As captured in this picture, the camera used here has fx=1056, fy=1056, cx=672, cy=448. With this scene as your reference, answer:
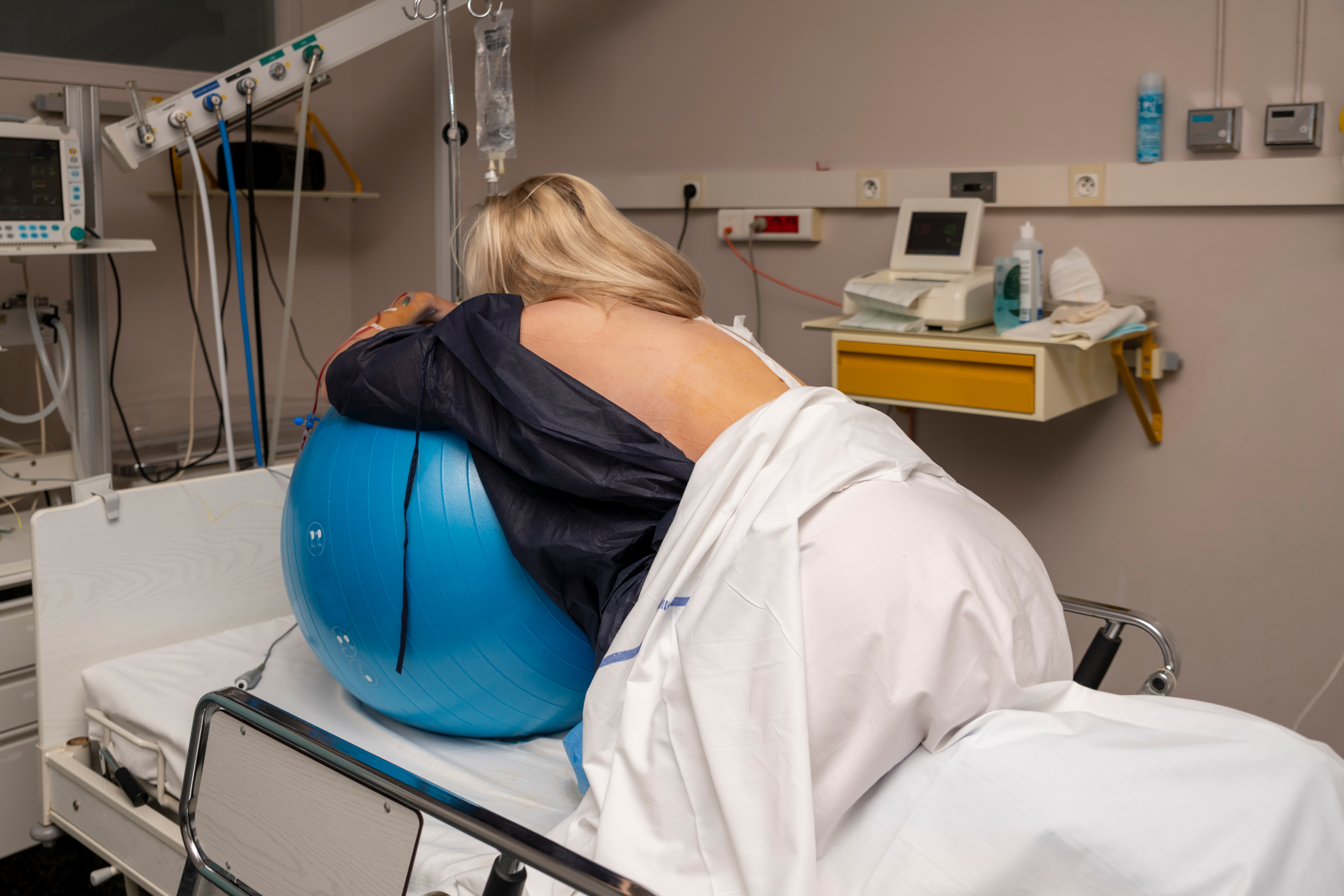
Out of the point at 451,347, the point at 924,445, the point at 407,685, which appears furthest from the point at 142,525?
the point at 924,445

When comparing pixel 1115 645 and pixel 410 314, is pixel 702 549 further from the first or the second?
pixel 410 314

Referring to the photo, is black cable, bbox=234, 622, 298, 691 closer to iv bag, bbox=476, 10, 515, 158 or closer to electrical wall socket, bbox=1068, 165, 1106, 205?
iv bag, bbox=476, 10, 515, 158

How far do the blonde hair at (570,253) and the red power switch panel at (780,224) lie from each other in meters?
1.28

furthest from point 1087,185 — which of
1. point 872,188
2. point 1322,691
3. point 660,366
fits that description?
point 660,366

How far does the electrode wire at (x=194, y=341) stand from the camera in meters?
2.87

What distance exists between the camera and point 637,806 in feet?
3.90

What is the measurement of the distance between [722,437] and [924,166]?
5.36 feet

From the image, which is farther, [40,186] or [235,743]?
[40,186]

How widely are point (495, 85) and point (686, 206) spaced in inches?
48.2

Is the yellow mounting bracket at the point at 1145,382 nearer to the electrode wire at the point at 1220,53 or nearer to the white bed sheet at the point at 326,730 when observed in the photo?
the electrode wire at the point at 1220,53

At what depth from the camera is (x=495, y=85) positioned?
1968mm

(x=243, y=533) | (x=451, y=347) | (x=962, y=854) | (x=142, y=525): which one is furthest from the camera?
(x=243, y=533)

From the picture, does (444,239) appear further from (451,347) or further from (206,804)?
(206,804)

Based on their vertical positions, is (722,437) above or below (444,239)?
below
